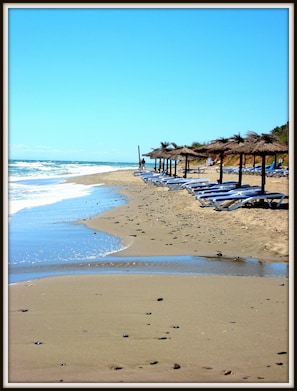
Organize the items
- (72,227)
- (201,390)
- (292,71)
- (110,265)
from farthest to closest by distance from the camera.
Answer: (72,227)
(110,265)
(292,71)
(201,390)

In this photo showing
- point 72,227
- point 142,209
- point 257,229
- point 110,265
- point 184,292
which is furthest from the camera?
point 142,209

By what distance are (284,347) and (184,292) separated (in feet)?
6.83

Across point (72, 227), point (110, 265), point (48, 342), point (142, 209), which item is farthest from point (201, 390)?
point (142, 209)

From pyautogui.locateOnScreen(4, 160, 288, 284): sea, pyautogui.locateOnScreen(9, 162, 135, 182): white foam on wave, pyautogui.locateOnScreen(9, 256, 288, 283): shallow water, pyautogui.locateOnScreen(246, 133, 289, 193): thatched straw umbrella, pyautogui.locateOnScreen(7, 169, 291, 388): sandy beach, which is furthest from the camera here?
pyautogui.locateOnScreen(9, 162, 135, 182): white foam on wave

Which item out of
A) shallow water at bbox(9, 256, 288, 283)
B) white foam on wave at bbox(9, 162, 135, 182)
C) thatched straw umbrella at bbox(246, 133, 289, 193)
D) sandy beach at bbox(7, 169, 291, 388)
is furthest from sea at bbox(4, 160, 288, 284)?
white foam on wave at bbox(9, 162, 135, 182)

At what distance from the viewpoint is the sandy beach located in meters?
3.84

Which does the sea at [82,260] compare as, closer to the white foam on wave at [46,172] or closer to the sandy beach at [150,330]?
the sandy beach at [150,330]

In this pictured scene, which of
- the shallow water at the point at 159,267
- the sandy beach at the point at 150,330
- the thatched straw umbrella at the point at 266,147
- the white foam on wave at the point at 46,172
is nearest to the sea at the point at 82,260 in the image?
the shallow water at the point at 159,267

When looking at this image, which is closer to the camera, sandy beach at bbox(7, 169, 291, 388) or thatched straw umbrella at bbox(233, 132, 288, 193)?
sandy beach at bbox(7, 169, 291, 388)

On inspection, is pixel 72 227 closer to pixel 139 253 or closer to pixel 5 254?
pixel 139 253

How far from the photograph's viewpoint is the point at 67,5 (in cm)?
343

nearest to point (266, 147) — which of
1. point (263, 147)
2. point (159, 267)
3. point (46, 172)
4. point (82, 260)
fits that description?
point (263, 147)

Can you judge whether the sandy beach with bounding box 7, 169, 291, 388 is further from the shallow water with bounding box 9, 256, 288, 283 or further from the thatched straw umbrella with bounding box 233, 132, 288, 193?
the thatched straw umbrella with bounding box 233, 132, 288, 193

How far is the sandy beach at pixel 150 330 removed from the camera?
3.84 meters
